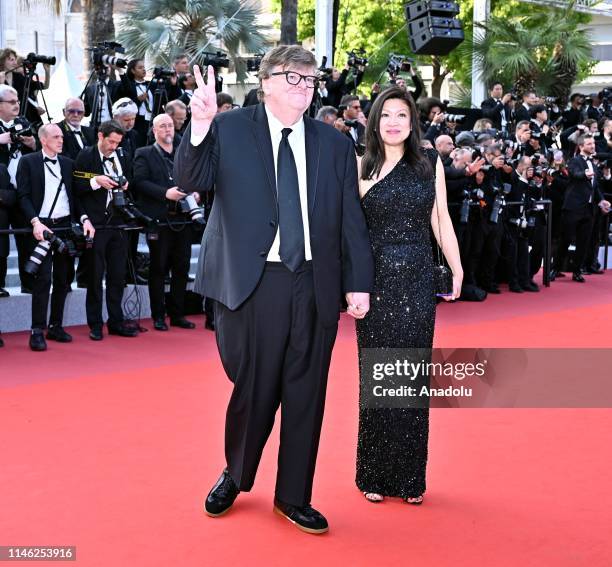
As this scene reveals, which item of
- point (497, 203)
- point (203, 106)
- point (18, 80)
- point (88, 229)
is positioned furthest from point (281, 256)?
point (497, 203)

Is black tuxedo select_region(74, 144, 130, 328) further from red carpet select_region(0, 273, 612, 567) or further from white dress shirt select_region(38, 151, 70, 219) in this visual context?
red carpet select_region(0, 273, 612, 567)

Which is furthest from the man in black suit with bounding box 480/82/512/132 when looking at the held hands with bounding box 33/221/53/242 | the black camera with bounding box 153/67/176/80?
the held hands with bounding box 33/221/53/242

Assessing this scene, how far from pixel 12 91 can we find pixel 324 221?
557 centimetres

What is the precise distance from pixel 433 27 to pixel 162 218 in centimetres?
703

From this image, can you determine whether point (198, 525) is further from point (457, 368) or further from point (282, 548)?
point (457, 368)

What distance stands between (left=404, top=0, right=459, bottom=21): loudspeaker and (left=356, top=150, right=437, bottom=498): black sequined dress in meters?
10.6

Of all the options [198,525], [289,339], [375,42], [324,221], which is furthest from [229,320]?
[375,42]

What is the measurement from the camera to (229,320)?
403cm

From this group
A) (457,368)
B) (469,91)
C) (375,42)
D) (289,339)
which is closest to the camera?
(289,339)

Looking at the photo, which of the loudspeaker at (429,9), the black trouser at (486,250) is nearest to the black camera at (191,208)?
the black trouser at (486,250)

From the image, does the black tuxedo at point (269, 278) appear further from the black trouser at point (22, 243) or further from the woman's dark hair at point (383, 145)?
the black trouser at point (22, 243)

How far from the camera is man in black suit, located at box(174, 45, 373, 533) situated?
12.8 ft

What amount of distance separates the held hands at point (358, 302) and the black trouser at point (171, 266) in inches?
184

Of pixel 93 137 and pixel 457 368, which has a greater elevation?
pixel 93 137
